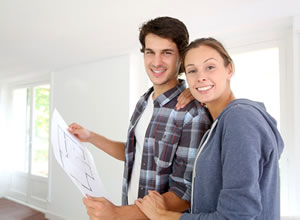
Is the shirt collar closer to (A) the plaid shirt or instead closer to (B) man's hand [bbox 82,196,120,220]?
(A) the plaid shirt

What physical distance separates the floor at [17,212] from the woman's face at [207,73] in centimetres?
477

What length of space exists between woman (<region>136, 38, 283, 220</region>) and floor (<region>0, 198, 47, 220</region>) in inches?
186

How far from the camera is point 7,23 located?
231cm

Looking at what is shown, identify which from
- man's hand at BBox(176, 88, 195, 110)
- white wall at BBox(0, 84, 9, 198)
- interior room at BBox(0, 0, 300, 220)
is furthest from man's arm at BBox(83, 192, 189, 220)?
white wall at BBox(0, 84, 9, 198)

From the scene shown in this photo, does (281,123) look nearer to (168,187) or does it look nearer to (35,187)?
(168,187)

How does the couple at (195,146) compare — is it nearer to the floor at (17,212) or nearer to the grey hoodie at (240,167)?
the grey hoodie at (240,167)

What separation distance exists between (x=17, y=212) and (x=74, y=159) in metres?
5.10

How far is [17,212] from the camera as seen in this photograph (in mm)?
4859

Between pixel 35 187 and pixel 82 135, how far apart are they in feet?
15.8

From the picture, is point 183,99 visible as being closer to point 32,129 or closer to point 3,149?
point 32,129

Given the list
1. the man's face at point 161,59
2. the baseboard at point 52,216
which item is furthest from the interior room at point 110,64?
the man's face at point 161,59

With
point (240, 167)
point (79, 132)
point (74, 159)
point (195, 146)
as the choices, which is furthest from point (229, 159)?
point (79, 132)

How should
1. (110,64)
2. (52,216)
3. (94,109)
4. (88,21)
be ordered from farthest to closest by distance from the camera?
(52,216)
(94,109)
(110,64)
(88,21)

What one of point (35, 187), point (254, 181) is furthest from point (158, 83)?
point (35, 187)
